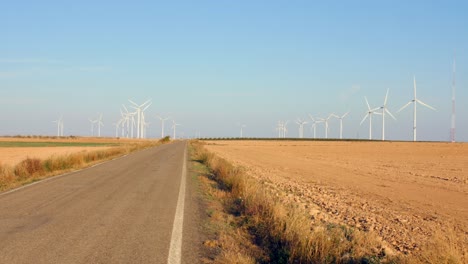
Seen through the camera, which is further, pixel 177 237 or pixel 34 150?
pixel 34 150

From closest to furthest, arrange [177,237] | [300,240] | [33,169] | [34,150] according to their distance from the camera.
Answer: [300,240]
[177,237]
[33,169]
[34,150]

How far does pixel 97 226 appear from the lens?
34.2 ft

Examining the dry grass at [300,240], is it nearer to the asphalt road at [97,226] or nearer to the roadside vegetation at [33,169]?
the asphalt road at [97,226]

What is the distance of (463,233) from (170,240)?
593 cm

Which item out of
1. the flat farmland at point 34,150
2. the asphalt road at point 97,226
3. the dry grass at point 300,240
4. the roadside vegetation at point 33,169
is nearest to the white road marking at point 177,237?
the asphalt road at point 97,226

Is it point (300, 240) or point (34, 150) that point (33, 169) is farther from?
point (34, 150)

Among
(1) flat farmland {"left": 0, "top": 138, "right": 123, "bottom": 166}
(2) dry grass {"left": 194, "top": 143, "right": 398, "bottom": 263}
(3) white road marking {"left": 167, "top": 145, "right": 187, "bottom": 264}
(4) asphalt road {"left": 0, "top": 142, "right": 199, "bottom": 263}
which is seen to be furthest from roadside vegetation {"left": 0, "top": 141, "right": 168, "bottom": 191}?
(2) dry grass {"left": 194, "top": 143, "right": 398, "bottom": 263}

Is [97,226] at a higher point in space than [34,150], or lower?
higher

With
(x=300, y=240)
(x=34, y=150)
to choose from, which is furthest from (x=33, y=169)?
(x=34, y=150)

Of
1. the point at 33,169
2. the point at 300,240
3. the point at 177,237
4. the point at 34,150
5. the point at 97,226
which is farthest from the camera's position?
the point at 34,150

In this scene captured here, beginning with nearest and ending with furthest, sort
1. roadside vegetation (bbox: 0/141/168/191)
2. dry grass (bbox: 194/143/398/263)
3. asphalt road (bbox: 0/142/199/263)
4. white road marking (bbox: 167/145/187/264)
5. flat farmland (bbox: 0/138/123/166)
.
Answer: dry grass (bbox: 194/143/398/263), white road marking (bbox: 167/145/187/264), asphalt road (bbox: 0/142/199/263), roadside vegetation (bbox: 0/141/168/191), flat farmland (bbox: 0/138/123/166)

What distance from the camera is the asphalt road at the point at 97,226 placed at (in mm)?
7984

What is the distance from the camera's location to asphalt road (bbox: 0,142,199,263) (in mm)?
7984

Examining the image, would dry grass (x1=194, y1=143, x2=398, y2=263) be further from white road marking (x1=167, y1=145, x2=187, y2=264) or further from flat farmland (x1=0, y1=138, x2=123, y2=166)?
flat farmland (x1=0, y1=138, x2=123, y2=166)
